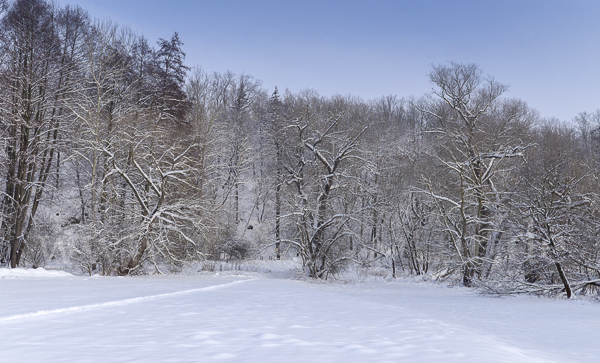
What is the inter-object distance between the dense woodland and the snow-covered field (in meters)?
5.82

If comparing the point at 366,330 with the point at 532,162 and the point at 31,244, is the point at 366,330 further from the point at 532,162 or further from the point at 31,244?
the point at 31,244

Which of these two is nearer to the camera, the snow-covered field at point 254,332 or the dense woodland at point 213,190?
the snow-covered field at point 254,332

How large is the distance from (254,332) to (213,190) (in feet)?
79.0

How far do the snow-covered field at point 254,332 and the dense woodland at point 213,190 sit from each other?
19.1 feet

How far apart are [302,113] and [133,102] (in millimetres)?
9883

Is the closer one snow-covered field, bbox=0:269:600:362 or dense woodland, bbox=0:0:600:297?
snow-covered field, bbox=0:269:600:362

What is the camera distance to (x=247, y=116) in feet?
151

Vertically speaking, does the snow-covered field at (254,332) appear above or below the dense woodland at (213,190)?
below

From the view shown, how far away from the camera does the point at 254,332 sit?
5.18 metres

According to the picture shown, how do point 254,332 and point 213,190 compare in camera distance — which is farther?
point 213,190

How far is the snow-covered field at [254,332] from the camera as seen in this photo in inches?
159

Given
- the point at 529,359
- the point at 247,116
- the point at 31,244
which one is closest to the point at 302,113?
the point at 31,244

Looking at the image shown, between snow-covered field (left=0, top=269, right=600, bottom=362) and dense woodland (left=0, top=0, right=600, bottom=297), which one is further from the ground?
dense woodland (left=0, top=0, right=600, bottom=297)

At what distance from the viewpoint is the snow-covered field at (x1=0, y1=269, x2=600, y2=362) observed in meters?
4.03
